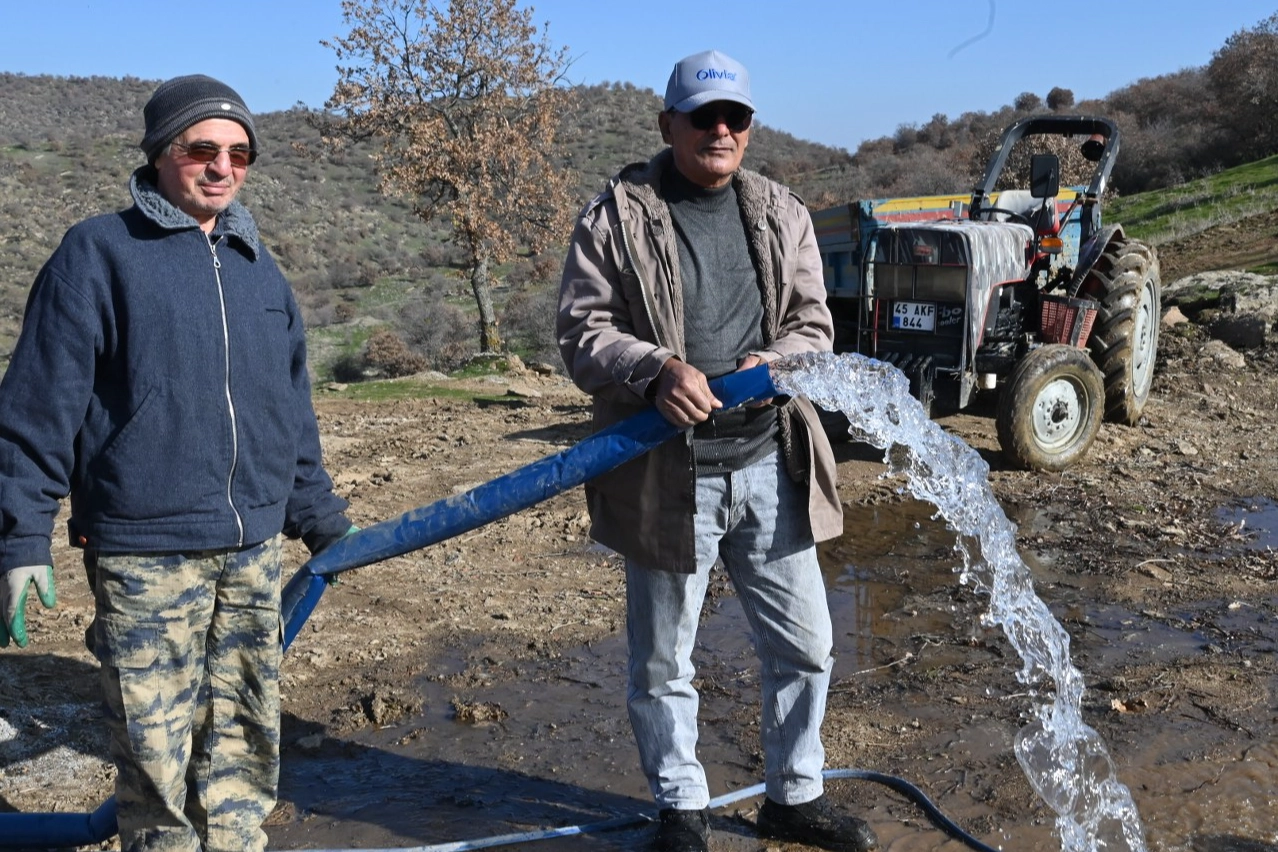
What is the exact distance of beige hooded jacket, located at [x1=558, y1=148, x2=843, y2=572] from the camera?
2914 millimetres

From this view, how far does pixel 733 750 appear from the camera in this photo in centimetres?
390

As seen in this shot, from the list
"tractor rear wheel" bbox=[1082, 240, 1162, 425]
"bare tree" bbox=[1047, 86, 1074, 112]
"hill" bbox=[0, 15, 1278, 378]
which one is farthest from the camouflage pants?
"bare tree" bbox=[1047, 86, 1074, 112]

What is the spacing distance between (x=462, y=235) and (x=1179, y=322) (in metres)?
10.2

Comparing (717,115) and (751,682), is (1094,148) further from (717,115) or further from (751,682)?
(717,115)

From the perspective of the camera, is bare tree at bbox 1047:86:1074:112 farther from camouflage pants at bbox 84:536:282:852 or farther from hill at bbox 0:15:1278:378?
camouflage pants at bbox 84:536:282:852

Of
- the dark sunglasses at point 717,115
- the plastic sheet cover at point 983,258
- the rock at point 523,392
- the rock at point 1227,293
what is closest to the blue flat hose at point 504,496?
the dark sunglasses at point 717,115

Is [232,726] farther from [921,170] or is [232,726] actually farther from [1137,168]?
[921,170]

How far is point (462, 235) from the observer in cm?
1756

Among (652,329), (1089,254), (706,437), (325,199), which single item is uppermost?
(325,199)

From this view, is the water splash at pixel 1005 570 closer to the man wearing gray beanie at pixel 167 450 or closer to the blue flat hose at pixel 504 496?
the blue flat hose at pixel 504 496

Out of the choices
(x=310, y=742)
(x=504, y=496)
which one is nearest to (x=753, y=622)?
(x=504, y=496)

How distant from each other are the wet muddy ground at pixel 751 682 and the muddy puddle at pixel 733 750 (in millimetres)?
10

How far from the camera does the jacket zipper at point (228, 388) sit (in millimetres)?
2627

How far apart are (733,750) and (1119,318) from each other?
5501 mm
